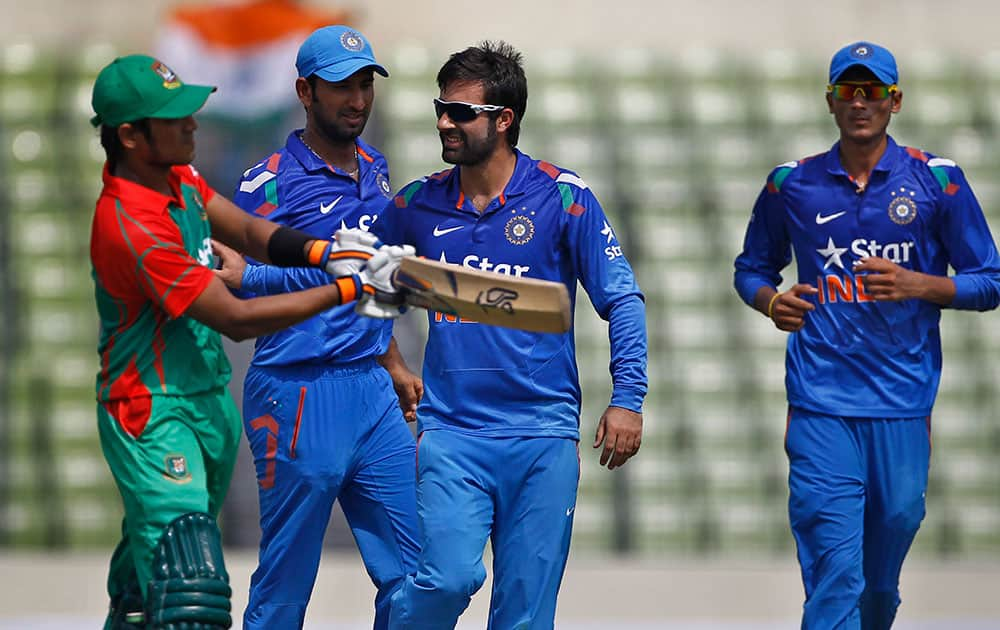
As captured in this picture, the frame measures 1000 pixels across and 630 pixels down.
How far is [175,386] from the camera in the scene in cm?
502

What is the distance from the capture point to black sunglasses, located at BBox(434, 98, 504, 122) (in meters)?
5.32

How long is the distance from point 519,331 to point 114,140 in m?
1.34

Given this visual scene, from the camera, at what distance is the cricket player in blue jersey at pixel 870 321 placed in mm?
5980

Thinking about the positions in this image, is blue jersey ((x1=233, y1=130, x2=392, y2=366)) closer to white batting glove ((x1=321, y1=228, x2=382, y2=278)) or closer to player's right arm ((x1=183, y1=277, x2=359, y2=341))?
white batting glove ((x1=321, y1=228, x2=382, y2=278))

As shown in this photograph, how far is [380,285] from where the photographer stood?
Result: 5.00 metres

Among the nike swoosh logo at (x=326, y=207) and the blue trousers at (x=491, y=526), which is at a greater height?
the nike swoosh logo at (x=326, y=207)

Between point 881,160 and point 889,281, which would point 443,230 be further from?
point 881,160

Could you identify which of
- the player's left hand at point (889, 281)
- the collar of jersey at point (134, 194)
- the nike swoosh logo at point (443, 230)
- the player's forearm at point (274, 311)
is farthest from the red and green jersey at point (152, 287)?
the player's left hand at point (889, 281)

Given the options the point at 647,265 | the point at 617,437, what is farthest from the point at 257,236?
the point at 647,265

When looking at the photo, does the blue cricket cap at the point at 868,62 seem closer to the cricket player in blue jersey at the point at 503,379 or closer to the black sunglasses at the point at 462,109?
the cricket player in blue jersey at the point at 503,379

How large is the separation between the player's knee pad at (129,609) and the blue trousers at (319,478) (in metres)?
0.68

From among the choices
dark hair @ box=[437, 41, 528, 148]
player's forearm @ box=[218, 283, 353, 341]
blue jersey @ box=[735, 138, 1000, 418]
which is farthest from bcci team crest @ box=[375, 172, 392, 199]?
blue jersey @ box=[735, 138, 1000, 418]

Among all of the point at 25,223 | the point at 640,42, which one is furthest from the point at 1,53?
the point at 640,42

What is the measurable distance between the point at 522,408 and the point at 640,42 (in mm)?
7563
